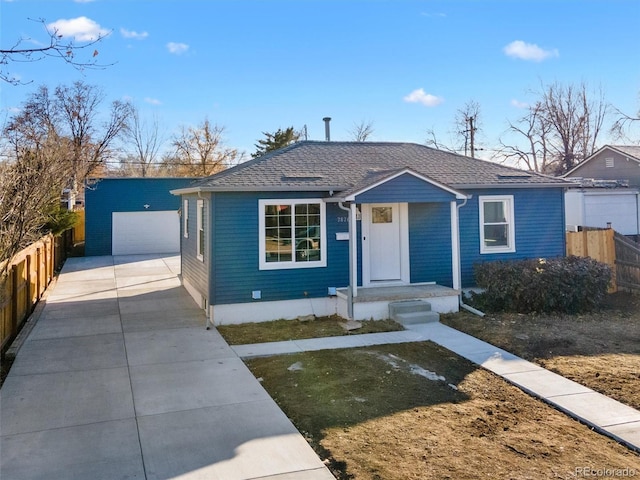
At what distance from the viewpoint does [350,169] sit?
11031 millimetres

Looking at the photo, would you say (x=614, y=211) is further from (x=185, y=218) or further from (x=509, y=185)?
(x=185, y=218)

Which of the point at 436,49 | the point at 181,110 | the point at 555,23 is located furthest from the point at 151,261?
the point at 181,110

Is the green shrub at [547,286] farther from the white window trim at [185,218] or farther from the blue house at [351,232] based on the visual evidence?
the white window trim at [185,218]

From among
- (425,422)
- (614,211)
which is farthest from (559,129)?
(425,422)

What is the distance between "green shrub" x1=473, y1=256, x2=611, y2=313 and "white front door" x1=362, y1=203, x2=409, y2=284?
78.2 inches

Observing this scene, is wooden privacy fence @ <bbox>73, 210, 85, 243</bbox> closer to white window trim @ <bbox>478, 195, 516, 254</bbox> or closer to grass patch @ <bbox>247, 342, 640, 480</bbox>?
white window trim @ <bbox>478, 195, 516, 254</bbox>

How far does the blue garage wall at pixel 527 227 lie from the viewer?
11047mm

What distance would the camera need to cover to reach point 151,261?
66.9 ft

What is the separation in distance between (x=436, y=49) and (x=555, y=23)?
132 inches

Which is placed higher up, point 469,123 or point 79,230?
point 469,123

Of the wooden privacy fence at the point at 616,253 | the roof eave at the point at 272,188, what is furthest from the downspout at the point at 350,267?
the wooden privacy fence at the point at 616,253

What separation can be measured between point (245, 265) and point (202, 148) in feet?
103

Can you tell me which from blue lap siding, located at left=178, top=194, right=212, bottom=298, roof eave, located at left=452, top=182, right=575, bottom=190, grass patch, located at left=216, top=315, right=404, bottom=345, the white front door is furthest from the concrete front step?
blue lap siding, located at left=178, top=194, right=212, bottom=298

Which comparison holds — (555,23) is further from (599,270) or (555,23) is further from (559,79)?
(559,79)
